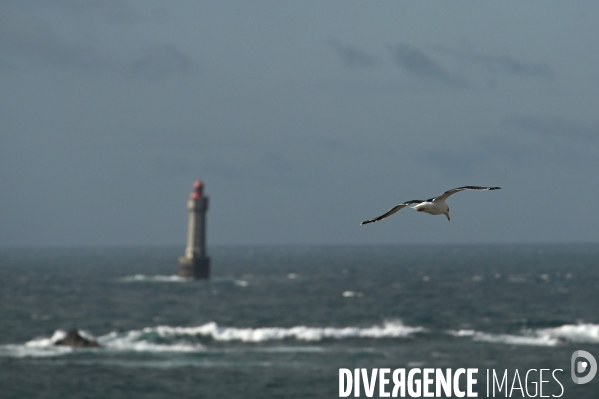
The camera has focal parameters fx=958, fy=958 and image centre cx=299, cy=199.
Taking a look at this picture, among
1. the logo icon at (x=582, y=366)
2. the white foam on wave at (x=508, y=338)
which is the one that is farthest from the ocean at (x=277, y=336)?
the logo icon at (x=582, y=366)

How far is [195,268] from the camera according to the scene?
490 ft

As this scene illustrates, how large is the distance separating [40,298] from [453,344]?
249 ft

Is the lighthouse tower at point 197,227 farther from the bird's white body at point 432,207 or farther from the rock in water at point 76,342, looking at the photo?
the bird's white body at point 432,207

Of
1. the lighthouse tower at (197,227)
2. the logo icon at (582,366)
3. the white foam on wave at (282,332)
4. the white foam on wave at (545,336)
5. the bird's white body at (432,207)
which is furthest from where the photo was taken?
the lighthouse tower at (197,227)

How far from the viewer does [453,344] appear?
275ft

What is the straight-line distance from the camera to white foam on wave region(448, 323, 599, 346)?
85.4 meters

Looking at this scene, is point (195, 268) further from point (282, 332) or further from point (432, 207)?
point (432, 207)

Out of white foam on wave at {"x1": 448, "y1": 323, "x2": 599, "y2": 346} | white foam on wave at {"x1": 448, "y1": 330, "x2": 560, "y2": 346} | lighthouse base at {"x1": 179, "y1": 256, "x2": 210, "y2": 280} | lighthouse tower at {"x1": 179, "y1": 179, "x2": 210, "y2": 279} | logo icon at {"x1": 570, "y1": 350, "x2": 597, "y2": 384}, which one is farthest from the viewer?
lighthouse base at {"x1": 179, "y1": 256, "x2": 210, "y2": 280}

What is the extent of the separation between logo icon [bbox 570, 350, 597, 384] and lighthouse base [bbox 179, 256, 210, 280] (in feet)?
265

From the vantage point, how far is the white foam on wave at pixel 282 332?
90344mm

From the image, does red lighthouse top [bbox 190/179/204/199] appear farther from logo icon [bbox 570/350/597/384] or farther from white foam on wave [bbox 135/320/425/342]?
logo icon [bbox 570/350/597/384]

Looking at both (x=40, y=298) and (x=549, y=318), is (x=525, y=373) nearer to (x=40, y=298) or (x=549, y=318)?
(x=549, y=318)

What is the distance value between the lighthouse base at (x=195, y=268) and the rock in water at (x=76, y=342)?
6444 centimetres

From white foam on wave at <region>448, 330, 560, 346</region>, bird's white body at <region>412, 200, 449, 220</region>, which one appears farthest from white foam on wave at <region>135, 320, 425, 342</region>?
bird's white body at <region>412, 200, 449, 220</region>
